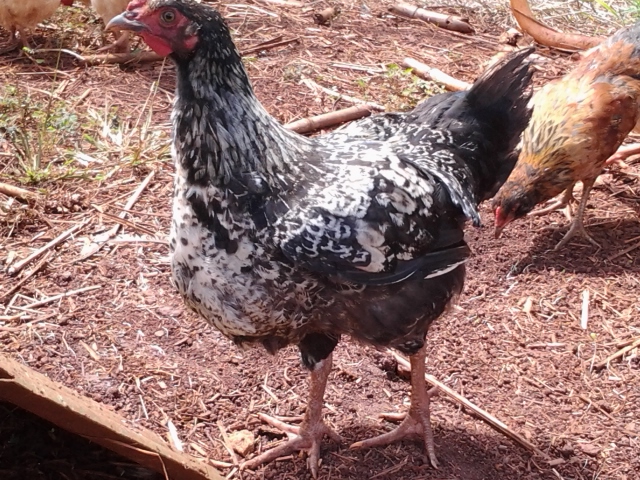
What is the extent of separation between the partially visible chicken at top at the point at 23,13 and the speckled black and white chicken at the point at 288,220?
3962 mm

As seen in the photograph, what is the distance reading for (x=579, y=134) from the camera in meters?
4.50

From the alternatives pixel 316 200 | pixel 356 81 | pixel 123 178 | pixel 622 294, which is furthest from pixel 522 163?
pixel 123 178

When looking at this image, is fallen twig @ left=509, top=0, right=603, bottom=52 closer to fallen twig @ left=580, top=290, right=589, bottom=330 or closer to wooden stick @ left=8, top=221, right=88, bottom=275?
fallen twig @ left=580, top=290, right=589, bottom=330

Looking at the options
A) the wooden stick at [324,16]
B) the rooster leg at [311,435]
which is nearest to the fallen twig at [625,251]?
the rooster leg at [311,435]

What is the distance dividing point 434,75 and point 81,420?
461 centimetres

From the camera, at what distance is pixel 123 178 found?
15.5 feet

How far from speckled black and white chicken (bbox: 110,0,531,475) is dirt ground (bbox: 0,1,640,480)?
57 centimetres

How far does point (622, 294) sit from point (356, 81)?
298cm

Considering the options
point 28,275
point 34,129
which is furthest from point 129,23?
point 34,129

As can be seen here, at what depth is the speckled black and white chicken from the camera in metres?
2.46

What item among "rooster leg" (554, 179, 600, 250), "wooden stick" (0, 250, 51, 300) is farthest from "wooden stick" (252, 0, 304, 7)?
"wooden stick" (0, 250, 51, 300)

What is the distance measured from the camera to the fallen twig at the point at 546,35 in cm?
678

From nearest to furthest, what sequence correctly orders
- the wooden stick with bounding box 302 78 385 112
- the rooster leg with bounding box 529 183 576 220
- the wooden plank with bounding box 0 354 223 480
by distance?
the wooden plank with bounding box 0 354 223 480, the rooster leg with bounding box 529 183 576 220, the wooden stick with bounding box 302 78 385 112

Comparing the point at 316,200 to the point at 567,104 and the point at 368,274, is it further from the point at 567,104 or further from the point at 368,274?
the point at 567,104
